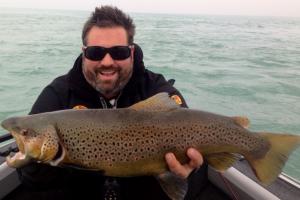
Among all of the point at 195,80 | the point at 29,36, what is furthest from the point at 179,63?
the point at 29,36

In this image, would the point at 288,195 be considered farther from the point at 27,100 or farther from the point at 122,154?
the point at 27,100

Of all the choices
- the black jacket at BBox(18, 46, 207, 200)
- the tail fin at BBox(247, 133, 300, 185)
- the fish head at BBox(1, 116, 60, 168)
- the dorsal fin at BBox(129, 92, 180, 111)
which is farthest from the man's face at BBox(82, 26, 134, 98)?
the tail fin at BBox(247, 133, 300, 185)

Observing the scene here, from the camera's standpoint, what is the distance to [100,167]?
8.46 feet

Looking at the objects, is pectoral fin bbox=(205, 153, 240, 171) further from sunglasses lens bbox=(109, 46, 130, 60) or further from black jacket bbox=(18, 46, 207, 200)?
sunglasses lens bbox=(109, 46, 130, 60)

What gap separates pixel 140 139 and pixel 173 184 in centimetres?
48

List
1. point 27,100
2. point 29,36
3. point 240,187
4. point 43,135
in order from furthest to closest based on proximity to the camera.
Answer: point 29,36 < point 27,100 < point 240,187 < point 43,135

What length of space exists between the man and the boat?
0.82 m

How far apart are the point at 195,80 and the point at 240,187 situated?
44.6ft

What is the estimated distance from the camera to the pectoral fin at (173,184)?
2771 millimetres

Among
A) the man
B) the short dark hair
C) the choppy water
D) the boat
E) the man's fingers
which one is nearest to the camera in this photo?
the man's fingers

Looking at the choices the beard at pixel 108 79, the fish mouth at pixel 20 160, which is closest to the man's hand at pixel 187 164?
the fish mouth at pixel 20 160

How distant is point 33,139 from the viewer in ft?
8.26

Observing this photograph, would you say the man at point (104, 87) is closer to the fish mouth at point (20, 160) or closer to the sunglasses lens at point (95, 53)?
the sunglasses lens at point (95, 53)

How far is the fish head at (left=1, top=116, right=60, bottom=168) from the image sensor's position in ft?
8.11
